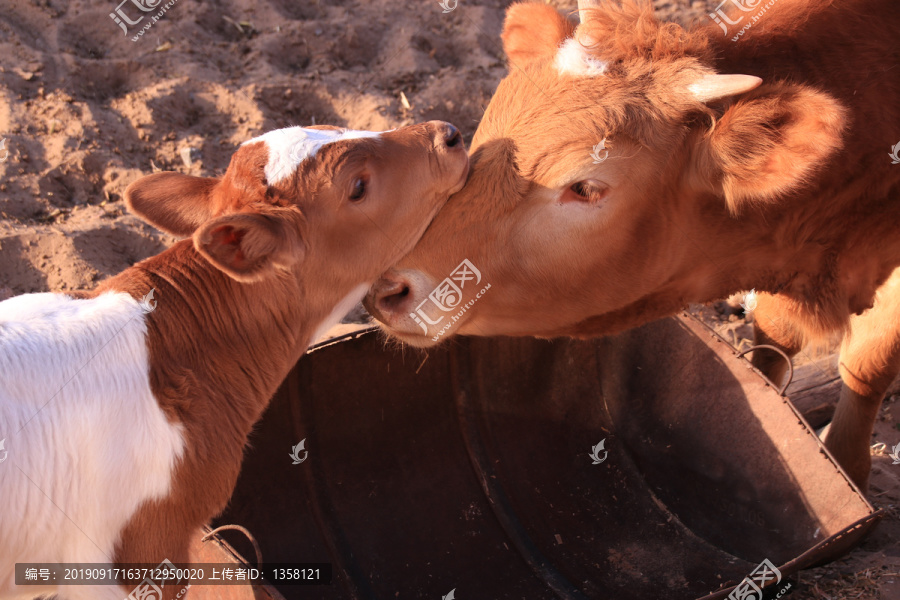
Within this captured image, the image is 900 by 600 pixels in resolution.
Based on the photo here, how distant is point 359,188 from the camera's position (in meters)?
2.93

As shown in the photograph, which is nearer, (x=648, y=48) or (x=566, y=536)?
(x=648, y=48)

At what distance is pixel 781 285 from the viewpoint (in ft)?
11.2

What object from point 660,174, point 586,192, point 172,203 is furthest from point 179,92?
point 660,174

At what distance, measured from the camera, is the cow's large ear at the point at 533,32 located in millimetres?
3305

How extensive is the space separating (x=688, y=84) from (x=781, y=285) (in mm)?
1084

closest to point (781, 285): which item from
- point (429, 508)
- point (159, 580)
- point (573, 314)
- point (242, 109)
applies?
point (573, 314)

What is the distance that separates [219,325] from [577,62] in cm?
168

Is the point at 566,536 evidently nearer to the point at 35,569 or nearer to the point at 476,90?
the point at 35,569
